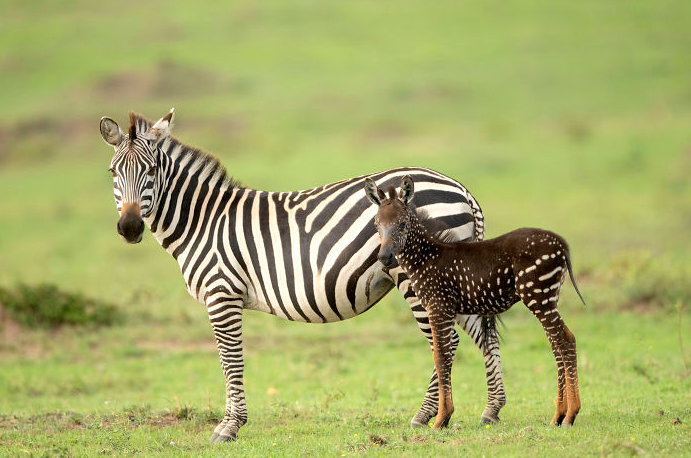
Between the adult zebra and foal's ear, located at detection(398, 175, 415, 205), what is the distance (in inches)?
15.1

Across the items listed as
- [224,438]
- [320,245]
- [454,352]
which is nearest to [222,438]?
[224,438]

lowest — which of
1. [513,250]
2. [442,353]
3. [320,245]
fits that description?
[442,353]

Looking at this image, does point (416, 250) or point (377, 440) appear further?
point (416, 250)

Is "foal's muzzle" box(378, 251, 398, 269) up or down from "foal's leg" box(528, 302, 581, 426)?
up

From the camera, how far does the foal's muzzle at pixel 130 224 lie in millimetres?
8023

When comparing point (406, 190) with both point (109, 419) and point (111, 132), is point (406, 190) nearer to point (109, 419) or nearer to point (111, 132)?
point (111, 132)

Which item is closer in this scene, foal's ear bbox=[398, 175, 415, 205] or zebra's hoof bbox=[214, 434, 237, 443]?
foal's ear bbox=[398, 175, 415, 205]

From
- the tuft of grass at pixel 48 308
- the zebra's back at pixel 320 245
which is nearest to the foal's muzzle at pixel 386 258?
the zebra's back at pixel 320 245

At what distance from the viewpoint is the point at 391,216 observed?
770cm

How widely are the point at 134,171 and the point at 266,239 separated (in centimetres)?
142

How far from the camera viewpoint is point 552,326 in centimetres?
739

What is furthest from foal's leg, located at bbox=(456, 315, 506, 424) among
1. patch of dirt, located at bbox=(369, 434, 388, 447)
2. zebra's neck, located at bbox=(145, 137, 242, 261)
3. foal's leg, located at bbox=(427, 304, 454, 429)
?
zebra's neck, located at bbox=(145, 137, 242, 261)

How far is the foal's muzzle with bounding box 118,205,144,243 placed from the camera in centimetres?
802

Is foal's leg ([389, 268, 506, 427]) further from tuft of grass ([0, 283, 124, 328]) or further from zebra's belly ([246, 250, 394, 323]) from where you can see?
tuft of grass ([0, 283, 124, 328])
